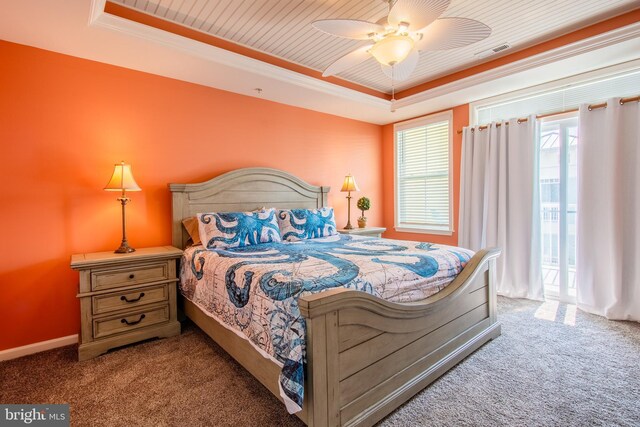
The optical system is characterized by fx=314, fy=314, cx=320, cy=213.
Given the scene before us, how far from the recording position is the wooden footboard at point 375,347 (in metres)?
1.35

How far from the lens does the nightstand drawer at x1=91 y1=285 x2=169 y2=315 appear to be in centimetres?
232

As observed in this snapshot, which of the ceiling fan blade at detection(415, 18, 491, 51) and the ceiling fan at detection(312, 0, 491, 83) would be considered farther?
the ceiling fan blade at detection(415, 18, 491, 51)

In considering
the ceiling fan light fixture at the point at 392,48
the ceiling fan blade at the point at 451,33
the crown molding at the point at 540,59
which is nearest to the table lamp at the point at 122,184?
the ceiling fan light fixture at the point at 392,48

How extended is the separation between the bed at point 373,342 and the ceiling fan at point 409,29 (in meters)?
1.52

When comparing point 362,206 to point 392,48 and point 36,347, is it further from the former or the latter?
point 36,347

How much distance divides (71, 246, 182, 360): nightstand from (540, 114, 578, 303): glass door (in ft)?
12.4

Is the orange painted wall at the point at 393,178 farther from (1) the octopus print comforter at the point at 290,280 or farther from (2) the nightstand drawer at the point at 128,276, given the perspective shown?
(2) the nightstand drawer at the point at 128,276

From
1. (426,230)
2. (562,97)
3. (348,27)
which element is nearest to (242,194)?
(348,27)

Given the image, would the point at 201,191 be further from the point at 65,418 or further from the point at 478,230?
the point at 478,230

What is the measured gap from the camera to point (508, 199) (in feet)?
11.7

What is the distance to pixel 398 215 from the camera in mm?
4953

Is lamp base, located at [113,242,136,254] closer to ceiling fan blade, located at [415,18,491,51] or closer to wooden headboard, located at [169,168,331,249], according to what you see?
wooden headboard, located at [169,168,331,249]

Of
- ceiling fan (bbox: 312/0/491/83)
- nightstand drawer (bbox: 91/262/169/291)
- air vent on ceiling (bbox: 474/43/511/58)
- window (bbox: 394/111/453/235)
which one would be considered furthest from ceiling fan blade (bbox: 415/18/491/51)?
nightstand drawer (bbox: 91/262/169/291)

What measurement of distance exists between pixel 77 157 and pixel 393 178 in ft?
12.9
